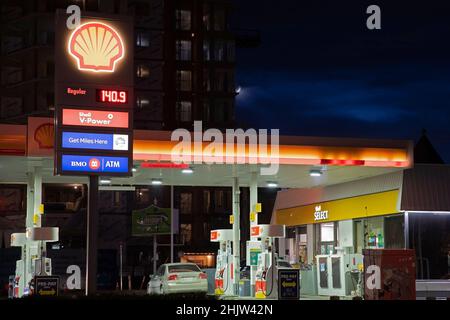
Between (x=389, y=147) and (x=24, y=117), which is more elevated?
(x=24, y=117)

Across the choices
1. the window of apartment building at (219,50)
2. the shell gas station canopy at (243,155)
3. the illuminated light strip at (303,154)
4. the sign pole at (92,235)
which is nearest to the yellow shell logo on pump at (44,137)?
the shell gas station canopy at (243,155)

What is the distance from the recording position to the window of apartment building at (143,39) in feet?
249

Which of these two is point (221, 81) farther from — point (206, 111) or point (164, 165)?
point (164, 165)

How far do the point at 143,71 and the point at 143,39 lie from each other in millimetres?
2940

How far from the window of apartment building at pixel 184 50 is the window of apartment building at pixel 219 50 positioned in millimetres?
2722

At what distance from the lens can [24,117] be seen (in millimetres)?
69812

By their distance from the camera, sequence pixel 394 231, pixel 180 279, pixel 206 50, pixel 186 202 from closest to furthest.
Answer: pixel 394 231 < pixel 180 279 < pixel 186 202 < pixel 206 50

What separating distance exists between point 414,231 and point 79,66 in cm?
1565

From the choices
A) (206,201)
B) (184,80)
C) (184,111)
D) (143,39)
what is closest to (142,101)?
(143,39)

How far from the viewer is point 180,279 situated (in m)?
32.3

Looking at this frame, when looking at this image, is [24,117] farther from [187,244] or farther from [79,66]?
[79,66]

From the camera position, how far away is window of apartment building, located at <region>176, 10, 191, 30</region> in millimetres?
81188

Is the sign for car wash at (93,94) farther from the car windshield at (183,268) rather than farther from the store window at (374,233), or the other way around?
the store window at (374,233)
